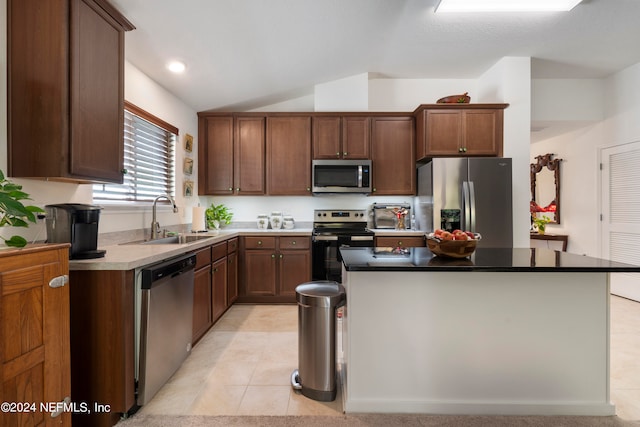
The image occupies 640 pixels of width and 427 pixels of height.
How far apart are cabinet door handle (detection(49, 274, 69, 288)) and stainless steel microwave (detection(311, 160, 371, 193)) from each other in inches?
115

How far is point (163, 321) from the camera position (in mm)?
2031

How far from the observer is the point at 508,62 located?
151 inches

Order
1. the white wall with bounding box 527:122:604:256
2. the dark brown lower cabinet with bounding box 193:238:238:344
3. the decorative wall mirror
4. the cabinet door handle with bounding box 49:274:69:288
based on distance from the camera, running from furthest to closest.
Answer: the decorative wall mirror
the white wall with bounding box 527:122:604:256
the dark brown lower cabinet with bounding box 193:238:238:344
the cabinet door handle with bounding box 49:274:69:288

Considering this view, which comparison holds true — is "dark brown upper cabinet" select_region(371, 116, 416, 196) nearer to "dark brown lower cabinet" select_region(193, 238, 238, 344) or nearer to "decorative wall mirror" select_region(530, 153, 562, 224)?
"dark brown lower cabinet" select_region(193, 238, 238, 344)

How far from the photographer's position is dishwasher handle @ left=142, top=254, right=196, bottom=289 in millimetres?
1854

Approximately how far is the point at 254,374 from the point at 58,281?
1390 mm

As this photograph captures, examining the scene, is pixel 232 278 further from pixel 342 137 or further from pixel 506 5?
pixel 506 5

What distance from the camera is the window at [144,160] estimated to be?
2.77m

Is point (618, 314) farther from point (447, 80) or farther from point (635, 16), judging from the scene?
point (447, 80)

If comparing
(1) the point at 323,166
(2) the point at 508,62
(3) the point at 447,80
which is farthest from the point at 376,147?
(2) the point at 508,62

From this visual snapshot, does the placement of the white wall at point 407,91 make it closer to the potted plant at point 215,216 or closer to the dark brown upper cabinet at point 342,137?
the dark brown upper cabinet at point 342,137

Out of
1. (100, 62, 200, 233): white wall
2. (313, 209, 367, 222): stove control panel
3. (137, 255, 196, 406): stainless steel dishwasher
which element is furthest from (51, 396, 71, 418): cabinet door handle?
(313, 209, 367, 222): stove control panel

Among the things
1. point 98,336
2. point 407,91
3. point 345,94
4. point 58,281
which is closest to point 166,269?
point 98,336

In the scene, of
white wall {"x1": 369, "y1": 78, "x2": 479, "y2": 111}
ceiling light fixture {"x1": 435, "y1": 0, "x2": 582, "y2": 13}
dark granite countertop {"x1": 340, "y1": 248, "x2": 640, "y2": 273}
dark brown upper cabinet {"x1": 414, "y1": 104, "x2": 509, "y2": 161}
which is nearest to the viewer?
dark granite countertop {"x1": 340, "y1": 248, "x2": 640, "y2": 273}
